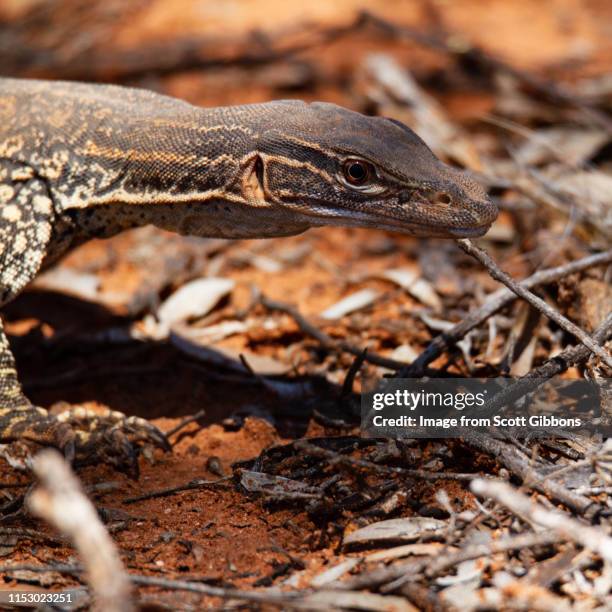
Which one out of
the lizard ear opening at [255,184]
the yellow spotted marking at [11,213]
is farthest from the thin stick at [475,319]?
the yellow spotted marking at [11,213]

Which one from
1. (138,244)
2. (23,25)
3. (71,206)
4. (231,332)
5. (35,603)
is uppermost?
(23,25)

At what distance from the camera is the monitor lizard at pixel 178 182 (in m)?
4.77

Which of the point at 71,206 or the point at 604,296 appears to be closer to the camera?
the point at 71,206

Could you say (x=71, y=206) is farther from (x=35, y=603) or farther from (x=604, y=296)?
(x=604, y=296)

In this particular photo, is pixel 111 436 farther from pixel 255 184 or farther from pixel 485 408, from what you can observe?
pixel 485 408

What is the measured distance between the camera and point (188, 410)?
6000mm

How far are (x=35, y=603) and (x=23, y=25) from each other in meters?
9.15

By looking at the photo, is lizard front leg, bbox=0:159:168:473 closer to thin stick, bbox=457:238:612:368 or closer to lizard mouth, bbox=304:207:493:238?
lizard mouth, bbox=304:207:493:238

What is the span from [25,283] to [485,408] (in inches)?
111

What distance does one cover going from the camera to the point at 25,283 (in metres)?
5.32

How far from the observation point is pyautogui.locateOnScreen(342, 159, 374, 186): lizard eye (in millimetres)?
4770

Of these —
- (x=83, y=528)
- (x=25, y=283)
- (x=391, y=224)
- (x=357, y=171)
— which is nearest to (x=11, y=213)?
(x=25, y=283)

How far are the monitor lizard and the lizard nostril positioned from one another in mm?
12

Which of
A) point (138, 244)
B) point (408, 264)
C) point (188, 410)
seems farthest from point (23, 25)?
point (188, 410)
